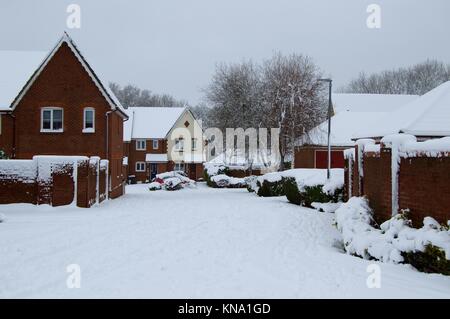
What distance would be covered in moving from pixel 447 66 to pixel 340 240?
7478 centimetres

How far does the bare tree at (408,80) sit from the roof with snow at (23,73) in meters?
60.9

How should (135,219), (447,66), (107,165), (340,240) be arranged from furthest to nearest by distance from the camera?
(447,66)
(107,165)
(135,219)
(340,240)

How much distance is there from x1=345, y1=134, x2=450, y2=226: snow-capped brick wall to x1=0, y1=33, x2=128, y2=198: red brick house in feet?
60.2

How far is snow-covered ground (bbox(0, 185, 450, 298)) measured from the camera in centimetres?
732

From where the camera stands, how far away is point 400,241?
9.00m

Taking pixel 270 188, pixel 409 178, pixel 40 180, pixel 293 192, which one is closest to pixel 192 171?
pixel 270 188

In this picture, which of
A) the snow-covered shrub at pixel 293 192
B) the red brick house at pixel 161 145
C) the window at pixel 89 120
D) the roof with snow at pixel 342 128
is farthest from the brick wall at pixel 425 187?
the red brick house at pixel 161 145

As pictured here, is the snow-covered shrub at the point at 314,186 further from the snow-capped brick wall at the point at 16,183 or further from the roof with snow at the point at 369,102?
the roof with snow at the point at 369,102

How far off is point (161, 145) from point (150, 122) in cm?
434

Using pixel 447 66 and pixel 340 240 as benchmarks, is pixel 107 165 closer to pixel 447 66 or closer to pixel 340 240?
pixel 340 240
